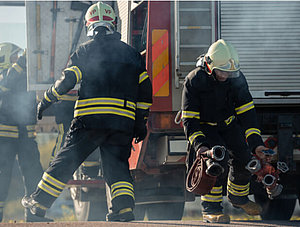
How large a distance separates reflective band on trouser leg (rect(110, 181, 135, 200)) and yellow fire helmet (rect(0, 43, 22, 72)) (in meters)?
2.49

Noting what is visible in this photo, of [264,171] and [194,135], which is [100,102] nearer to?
[194,135]

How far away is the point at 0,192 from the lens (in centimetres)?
666

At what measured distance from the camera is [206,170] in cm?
493

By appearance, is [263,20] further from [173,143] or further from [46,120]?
[46,120]

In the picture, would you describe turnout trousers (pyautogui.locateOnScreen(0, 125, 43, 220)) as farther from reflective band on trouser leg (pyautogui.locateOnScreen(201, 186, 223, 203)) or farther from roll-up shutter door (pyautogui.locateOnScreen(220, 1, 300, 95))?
roll-up shutter door (pyautogui.locateOnScreen(220, 1, 300, 95))

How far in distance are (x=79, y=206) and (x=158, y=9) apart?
119 inches

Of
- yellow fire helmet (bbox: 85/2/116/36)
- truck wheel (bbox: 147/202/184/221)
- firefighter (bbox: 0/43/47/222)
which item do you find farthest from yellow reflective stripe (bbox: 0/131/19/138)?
yellow fire helmet (bbox: 85/2/116/36)

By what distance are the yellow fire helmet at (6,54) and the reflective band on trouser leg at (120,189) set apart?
2488 millimetres

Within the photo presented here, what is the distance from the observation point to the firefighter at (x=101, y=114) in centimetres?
498

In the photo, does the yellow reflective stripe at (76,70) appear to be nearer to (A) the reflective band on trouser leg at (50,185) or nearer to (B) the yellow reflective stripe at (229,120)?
(A) the reflective band on trouser leg at (50,185)

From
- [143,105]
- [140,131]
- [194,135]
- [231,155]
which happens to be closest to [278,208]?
[231,155]

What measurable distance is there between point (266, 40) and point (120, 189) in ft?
6.39

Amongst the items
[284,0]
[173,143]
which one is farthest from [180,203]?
[284,0]

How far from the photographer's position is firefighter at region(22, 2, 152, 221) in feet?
16.3
